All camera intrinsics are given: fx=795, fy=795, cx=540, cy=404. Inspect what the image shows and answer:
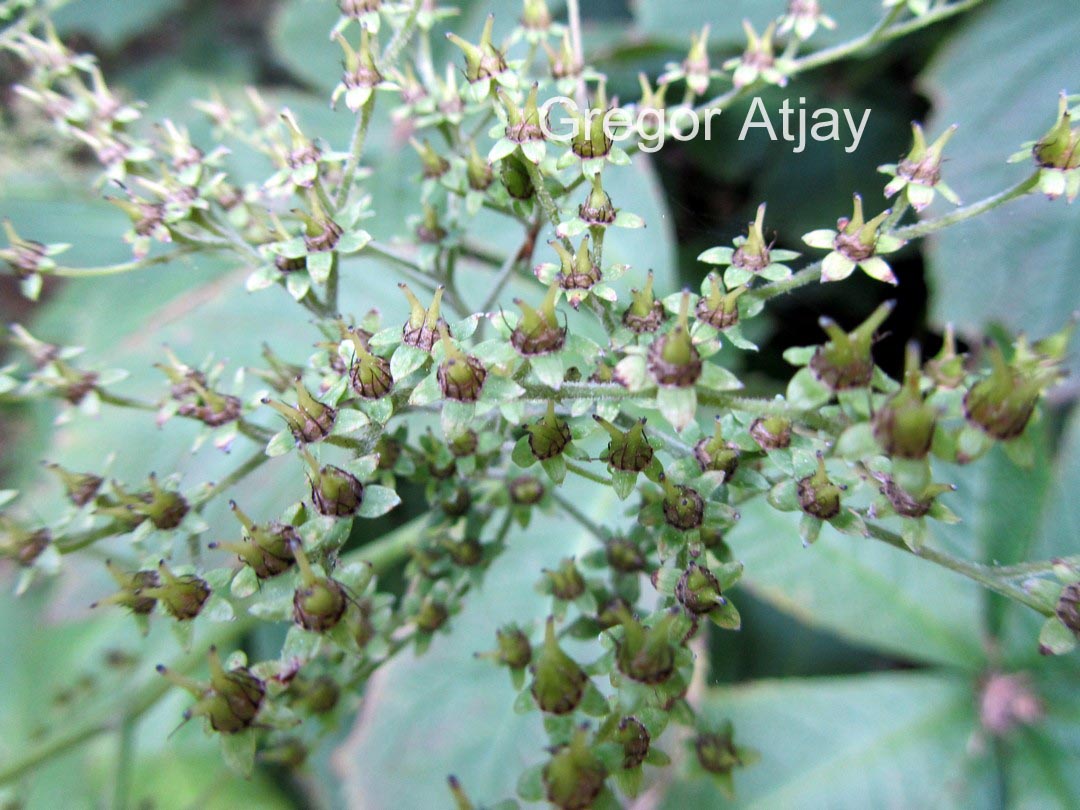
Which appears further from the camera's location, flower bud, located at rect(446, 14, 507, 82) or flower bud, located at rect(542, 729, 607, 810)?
flower bud, located at rect(446, 14, 507, 82)

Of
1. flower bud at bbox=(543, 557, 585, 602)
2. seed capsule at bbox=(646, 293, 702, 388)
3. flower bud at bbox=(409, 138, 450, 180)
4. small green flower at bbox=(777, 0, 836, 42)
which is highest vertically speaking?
small green flower at bbox=(777, 0, 836, 42)

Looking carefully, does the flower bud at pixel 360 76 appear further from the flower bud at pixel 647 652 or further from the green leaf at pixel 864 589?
the green leaf at pixel 864 589

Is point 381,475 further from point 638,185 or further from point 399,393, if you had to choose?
point 638,185

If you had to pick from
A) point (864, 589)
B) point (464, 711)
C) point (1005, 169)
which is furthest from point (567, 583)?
point (1005, 169)

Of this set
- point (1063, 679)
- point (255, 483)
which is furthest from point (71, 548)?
point (1063, 679)

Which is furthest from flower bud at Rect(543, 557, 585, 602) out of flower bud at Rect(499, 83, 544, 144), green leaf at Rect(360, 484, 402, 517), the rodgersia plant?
flower bud at Rect(499, 83, 544, 144)

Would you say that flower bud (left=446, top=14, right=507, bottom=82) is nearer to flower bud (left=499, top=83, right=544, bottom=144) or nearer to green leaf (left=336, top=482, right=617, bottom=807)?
flower bud (left=499, top=83, right=544, bottom=144)

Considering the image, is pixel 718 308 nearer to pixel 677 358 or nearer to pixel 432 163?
pixel 677 358
